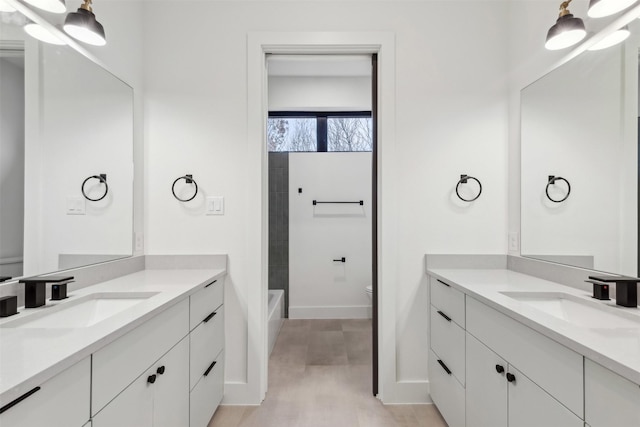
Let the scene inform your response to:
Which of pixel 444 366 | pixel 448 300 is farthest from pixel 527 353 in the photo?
pixel 444 366

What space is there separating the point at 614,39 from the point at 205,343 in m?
2.33

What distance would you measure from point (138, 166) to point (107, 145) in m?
0.29

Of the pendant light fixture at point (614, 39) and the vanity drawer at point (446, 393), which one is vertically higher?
the pendant light fixture at point (614, 39)

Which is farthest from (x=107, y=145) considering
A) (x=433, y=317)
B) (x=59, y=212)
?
(x=433, y=317)

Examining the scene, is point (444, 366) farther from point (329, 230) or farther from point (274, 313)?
point (329, 230)

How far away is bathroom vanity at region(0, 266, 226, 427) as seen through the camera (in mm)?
712

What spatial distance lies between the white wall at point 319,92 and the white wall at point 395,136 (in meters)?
1.58

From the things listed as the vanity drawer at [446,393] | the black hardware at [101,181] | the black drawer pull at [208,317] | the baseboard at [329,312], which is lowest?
the baseboard at [329,312]

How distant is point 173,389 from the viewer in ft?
4.34

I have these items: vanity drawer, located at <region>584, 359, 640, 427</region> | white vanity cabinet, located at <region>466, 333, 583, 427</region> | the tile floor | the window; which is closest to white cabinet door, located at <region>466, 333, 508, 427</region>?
white vanity cabinet, located at <region>466, 333, 583, 427</region>

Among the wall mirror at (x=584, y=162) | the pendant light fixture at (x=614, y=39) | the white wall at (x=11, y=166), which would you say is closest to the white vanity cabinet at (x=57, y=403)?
the white wall at (x=11, y=166)

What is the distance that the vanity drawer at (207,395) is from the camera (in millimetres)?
1536

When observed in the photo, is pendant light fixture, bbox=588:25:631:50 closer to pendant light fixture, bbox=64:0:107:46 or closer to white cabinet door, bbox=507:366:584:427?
white cabinet door, bbox=507:366:584:427

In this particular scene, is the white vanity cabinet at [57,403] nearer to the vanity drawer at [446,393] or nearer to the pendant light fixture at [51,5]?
the pendant light fixture at [51,5]
